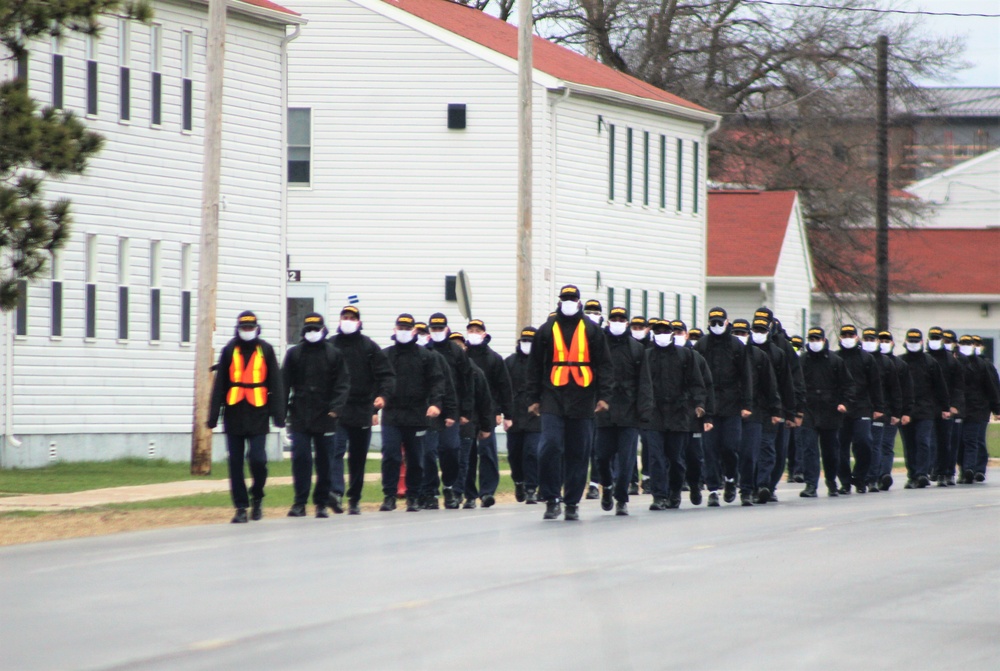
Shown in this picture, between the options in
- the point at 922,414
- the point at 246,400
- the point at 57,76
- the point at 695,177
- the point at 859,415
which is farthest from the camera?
the point at 695,177

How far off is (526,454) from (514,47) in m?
18.1

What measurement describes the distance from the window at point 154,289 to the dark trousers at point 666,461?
1158 centimetres

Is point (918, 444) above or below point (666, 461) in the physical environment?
below

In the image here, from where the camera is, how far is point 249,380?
16156 mm

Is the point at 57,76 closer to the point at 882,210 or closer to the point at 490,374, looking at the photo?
the point at 490,374

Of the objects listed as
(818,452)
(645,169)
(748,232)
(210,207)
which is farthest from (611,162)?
(818,452)

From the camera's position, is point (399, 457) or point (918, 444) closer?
point (399, 457)

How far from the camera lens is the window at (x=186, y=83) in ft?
92.5

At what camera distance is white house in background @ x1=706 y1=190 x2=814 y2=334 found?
46688 mm

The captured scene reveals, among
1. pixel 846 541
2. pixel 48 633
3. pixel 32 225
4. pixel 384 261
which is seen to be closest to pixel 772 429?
pixel 846 541

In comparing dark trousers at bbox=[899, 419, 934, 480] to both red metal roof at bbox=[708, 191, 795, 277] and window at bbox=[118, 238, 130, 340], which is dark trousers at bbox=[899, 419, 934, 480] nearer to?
window at bbox=[118, 238, 130, 340]

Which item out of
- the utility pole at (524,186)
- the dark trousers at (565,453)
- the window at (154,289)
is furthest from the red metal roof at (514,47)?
the dark trousers at (565,453)

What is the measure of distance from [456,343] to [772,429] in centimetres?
370

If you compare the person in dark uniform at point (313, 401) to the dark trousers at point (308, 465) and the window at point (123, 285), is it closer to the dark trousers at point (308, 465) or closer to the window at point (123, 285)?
the dark trousers at point (308, 465)
